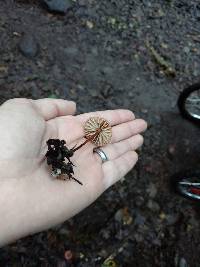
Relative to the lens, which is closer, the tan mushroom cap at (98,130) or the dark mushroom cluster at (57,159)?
the dark mushroom cluster at (57,159)

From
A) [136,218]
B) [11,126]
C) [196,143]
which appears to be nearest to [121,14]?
[196,143]

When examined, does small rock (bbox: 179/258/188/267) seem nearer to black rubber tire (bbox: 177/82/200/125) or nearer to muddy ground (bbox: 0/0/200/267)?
muddy ground (bbox: 0/0/200/267)

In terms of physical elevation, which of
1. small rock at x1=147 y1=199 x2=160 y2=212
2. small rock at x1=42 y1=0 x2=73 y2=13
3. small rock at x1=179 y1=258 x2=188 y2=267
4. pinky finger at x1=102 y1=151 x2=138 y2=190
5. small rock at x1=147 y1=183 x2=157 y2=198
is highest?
small rock at x1=42 y1=0 x2=73 y2=13

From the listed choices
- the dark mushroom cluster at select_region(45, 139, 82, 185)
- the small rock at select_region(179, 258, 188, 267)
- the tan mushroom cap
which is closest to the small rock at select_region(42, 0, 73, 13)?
the tan mushroom cap

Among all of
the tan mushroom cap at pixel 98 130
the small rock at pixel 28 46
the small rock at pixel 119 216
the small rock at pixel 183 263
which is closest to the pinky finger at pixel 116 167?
the tan mushroom cap at pixel 98 130

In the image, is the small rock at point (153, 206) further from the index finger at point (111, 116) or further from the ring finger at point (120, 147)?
the index finger at point (111, 116)
